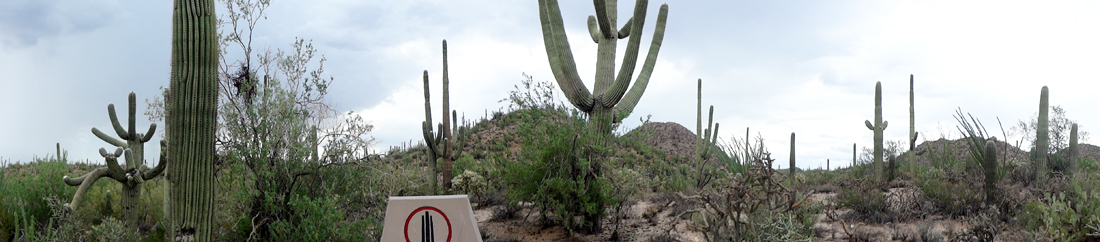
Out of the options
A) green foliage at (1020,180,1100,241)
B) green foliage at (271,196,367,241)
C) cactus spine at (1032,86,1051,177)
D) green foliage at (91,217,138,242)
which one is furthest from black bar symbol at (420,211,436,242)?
cactus spine at (1032,86,1051,177)

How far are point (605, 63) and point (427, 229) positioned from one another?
523 cm

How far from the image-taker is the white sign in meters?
4.68

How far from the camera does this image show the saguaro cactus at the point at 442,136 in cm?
1243

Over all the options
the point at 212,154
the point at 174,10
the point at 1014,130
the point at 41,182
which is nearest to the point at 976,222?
the point at 212,154

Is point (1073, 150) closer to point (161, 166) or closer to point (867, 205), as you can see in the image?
point (867, 205)

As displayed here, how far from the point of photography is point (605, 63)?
30.8ft

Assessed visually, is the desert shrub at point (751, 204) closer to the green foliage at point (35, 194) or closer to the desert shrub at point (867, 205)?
the desert shrub at point (867, 205)

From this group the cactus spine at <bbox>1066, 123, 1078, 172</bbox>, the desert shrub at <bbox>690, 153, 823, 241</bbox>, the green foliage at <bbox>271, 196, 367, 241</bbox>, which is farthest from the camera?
the cactus spine at <bbox>1066, 123, 1078, 172</bbox>

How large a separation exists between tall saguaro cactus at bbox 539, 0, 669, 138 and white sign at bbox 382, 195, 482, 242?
157 inches

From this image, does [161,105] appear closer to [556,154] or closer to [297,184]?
[297,184]

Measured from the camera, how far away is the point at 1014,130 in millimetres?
18391

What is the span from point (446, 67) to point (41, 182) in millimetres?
6711

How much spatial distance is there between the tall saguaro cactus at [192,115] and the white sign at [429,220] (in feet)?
7.57

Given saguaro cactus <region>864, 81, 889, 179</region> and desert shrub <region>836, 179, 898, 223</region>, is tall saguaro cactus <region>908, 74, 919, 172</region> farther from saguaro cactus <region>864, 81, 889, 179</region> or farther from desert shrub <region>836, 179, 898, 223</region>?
desert shrub <region>836, 179, 898, 223</region>
